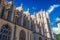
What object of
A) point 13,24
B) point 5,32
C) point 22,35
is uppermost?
point 13,24

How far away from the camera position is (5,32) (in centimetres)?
2048

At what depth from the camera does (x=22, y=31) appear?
82.0 feet

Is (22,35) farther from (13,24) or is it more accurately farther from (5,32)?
(5,32)

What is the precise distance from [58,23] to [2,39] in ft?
94.7

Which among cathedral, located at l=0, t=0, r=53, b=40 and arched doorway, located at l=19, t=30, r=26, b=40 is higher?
cathedral, located at l=0, t=0, r=53, b=40

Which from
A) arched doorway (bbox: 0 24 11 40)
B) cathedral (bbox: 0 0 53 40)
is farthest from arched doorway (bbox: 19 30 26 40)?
arched doorway (bbox: 0 24 11 40)

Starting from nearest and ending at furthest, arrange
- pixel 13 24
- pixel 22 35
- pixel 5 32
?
pixel 5 32 < pixel 13 24 < pixel 22 35

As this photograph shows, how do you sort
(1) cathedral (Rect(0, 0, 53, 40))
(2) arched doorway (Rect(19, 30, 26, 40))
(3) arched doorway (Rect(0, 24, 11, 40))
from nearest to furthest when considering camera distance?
(3) arched doorway (Rect(0, 24, 11, 40))
(1) cathedral (Rect(0, 0, 53, 40))
(2) arched doorway (Rect(19, 30, 26, 40))

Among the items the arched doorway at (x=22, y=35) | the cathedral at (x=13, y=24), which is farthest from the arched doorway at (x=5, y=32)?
the arched doorway at (x=22, y=35)

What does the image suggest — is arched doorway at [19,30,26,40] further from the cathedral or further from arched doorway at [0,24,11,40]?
arched doorway at [0,24,11,40]

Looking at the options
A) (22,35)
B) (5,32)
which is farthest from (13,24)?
(22,35)

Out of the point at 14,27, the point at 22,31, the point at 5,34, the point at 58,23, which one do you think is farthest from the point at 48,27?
the point at 5,34

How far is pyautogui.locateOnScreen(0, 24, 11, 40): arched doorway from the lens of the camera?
19723 millimetres

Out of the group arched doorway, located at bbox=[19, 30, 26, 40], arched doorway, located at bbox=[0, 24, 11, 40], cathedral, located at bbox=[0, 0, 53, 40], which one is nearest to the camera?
arched doorway, located at bbox=[0, 24, 11, 40]
